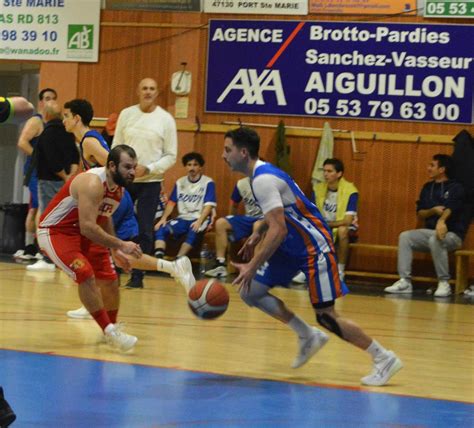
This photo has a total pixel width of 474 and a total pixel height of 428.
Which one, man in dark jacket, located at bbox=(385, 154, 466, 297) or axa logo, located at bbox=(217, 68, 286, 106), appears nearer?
man in dark jacket, located at bbox=(385, 154, 466, 297)

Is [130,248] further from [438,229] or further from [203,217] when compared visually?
[203,217]

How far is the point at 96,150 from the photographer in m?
7.75

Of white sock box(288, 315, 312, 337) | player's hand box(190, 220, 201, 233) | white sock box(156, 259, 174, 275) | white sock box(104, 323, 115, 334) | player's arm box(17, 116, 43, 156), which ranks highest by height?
player's arm box(17, 116, 43, 156)

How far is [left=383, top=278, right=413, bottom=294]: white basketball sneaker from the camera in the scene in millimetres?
11438

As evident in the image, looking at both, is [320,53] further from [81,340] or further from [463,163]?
[81,340]

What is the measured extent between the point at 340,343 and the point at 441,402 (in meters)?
2.11

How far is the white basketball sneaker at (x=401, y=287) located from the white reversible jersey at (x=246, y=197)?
5.69 feet

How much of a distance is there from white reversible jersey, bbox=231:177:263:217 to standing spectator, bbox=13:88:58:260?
2332 millimetres

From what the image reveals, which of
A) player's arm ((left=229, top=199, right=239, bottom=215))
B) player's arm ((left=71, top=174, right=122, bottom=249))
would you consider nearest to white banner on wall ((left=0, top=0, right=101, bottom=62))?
player's arm ((left=229, top=199, right=239, bottom=215))

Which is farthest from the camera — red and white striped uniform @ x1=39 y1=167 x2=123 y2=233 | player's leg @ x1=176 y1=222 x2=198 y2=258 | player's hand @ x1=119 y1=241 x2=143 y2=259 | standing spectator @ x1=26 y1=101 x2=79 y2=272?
player's leg @ x1=176 y1=222 x2=198 y2=258

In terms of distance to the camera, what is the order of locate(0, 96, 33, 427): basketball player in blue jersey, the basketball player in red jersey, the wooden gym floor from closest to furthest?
1. locate(0, 96, 33, 427): basketball player in blue jersey
2. the wooden gym floor
3. the basketball player in red jersey

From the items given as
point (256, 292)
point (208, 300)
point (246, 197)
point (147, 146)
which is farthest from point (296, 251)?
point (246, 197)

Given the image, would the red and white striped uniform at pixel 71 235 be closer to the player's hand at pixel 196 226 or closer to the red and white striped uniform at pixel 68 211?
the red and white striped uniform at pixel 68 211

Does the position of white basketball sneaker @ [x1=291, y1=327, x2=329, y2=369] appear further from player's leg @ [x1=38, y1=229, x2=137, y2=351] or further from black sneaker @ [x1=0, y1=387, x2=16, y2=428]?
black sneaker @ [x1=0, y1=387, x2=16, y2=428]
